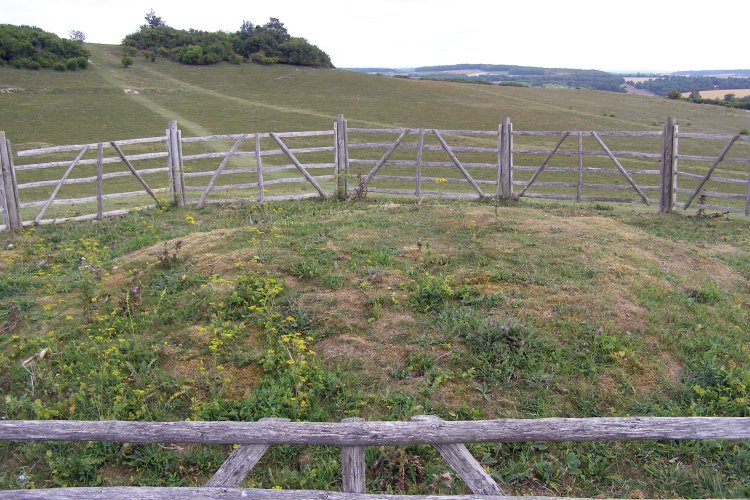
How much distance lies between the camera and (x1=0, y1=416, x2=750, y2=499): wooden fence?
11.1 ft

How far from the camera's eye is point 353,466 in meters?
3.56

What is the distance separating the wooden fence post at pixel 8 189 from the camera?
11914 mm

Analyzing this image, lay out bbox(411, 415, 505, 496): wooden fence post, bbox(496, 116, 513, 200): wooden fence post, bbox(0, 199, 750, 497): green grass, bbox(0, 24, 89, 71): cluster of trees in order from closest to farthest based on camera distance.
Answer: bbox(411, 415, 505, 496): wooden fence post, bbox(0, 199, 750, 497): green grass, bbox(496, 116, 513, 200): wooden fence post, bbox(0, 24, 89, 71): cluster of trees

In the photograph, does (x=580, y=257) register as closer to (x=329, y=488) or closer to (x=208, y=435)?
(x=329, y=488)

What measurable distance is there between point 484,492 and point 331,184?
14773mm

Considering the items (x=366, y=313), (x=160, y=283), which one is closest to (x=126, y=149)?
(x=160, y=283)

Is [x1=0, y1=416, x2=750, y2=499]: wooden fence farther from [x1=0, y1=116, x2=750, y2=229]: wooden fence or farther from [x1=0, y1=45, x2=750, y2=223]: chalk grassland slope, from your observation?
[x1=0, y1=45, x2=750, y2=223]: chalk grassland slope

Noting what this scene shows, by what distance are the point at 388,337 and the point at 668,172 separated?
956 cm

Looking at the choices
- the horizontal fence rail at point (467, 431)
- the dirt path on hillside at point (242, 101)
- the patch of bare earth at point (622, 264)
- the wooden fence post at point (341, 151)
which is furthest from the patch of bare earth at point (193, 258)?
the dirt path on hillside at point (242, 101)

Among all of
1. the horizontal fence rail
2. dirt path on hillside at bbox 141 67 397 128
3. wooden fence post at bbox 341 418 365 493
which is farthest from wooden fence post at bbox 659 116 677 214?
dirt path on hillside at bbox 141 67 397 128

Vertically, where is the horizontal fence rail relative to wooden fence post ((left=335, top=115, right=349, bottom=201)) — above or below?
below

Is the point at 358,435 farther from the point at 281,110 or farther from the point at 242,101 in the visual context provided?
A: the point at 242,101

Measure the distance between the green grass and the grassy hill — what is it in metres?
0.02

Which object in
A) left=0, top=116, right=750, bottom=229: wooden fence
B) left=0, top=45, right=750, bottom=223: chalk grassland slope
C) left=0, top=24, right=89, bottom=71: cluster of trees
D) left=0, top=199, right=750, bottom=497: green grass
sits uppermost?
left=0, top=24, right=89, bottom=71: cluster of trees
